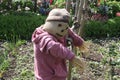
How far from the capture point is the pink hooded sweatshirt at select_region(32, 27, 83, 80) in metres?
3.14

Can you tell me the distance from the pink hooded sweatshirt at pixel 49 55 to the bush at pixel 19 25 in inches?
173

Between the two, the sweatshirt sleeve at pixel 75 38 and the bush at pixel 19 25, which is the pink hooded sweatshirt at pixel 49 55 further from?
the bush at pixel 19 25

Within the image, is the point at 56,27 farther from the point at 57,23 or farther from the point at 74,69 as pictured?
the point at 74,69

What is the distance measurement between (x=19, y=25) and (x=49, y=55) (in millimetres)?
4787

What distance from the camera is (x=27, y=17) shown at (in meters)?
8.30

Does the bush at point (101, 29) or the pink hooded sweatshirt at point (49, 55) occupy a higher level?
the pink hooded sweatshirt at point (49, 55)

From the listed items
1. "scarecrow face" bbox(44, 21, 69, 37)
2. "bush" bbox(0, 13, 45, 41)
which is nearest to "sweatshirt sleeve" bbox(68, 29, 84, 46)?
"scarecrow face" bbox(44, 21, 69, 37)

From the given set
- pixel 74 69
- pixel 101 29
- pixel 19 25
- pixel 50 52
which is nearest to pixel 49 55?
pixel 50 52

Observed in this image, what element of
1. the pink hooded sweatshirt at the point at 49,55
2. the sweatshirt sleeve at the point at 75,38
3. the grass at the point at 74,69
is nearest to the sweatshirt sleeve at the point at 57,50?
the pink hooded sweatshirt at the point at 49,55

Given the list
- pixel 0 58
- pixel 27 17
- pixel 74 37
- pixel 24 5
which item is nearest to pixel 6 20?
pixel 27 17

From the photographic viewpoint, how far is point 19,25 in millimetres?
8023

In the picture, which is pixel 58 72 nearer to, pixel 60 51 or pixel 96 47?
pixel 60 51

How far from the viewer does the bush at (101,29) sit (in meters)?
8.16

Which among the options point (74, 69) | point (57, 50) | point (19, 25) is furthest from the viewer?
point (19, 25)
